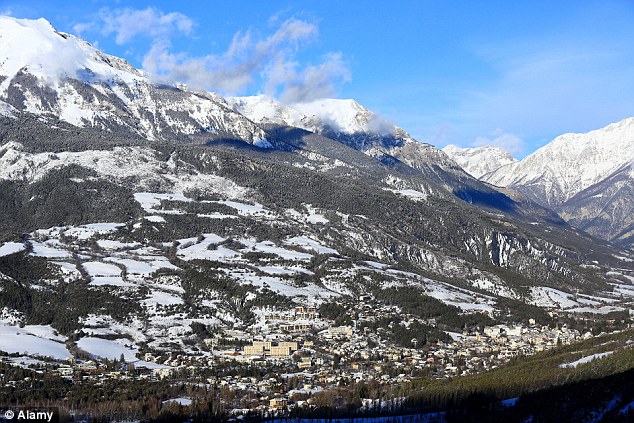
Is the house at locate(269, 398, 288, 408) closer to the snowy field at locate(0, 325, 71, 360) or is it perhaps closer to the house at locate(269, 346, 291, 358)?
the house at locate(269, 346, 291, 358)

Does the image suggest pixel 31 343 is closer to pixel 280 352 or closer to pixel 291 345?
pixel 280 352

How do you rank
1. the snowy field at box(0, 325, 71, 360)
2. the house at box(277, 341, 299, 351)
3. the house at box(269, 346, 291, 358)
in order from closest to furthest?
the snowy field at box(0, 325, 71, 360), the house at box(269, 346, 291, 358), the house at box(277, 341, 299, 351)

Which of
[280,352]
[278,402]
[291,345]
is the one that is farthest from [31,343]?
[278,402]

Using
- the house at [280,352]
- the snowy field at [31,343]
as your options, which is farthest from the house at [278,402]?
the snowy field at [31,343]

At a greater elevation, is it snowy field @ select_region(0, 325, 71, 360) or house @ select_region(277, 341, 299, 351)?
snowy field @ select_region(0, 325, 71, 360)

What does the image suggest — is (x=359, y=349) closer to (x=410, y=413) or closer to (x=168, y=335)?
(x=168, y=335)

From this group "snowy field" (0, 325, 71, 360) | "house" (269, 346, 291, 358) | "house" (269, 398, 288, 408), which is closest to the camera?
"house" (269, 398, 288, 408)

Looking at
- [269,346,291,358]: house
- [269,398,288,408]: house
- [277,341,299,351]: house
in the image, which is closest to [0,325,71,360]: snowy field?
[269,346,291,358]: house

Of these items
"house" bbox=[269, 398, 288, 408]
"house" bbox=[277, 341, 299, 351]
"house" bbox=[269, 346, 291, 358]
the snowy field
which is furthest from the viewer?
"house" bbox=[277, 341, 299, 351]

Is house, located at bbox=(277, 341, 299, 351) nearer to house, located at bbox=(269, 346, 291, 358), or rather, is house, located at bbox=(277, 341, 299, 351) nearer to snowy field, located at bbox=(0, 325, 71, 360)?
house, located at bbox=(269, 346, 291, 358)

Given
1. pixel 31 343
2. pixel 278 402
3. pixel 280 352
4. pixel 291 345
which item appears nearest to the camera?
pixel 278 402

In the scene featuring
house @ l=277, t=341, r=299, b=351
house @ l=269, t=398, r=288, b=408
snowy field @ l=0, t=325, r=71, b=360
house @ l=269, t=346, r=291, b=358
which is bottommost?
house @ l=269, t=398, r=288, b=408

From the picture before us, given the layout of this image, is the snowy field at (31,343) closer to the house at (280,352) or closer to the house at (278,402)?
the house at (280,352)

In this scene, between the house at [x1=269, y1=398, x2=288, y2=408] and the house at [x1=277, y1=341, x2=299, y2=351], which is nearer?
the house at [x1=269, y1=398, x2=288, y2=408]
